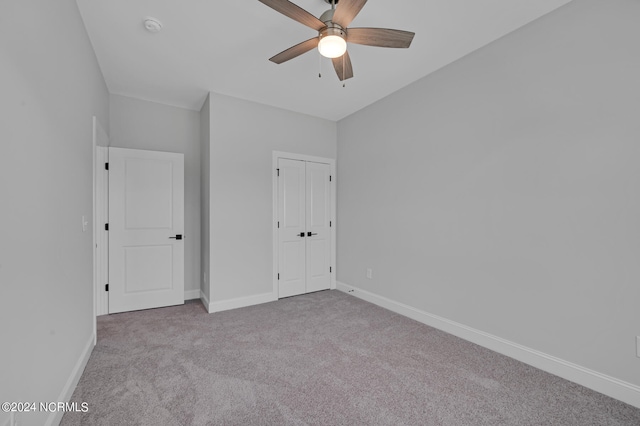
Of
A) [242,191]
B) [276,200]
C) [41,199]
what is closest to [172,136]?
[242,191]

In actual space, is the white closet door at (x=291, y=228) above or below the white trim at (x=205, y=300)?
above

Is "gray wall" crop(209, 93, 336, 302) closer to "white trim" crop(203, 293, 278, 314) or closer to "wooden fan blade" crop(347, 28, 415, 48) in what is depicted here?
"white trim" crop(203, 293, 278, 314)

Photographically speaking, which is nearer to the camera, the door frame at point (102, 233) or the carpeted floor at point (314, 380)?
the carpeted floor at point (314, 380)

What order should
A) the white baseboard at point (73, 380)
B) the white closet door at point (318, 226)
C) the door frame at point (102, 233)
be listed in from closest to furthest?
the white baseboard at point (73, 380)
the door frame at point (102, 233)
the white closet door at point (318, 226)

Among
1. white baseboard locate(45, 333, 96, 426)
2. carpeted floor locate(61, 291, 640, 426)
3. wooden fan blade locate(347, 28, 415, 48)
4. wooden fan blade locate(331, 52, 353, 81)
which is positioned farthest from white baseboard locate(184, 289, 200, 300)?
wooden fan blade locate(347, 28, 415, 48)

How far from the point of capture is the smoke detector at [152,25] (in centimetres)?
227

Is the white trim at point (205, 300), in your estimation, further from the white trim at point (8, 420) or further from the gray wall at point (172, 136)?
the white trim at point (8, 420)

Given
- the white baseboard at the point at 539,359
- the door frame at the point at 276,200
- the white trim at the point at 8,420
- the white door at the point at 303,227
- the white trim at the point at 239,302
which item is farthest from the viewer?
the white door at the point at 303,227

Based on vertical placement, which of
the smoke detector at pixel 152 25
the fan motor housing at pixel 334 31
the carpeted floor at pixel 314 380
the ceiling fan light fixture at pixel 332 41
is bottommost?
the carpeted floor at pixel 314 380

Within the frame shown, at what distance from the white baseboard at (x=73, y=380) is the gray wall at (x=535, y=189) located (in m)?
3.11

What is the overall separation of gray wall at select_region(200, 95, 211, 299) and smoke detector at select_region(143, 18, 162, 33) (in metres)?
1.22

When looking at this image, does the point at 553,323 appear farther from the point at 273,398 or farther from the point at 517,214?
the point at 273,398

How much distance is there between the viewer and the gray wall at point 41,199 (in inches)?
46.4

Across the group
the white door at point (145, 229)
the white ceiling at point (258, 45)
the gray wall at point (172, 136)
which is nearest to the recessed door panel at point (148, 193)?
the white door at point (145, 229)
